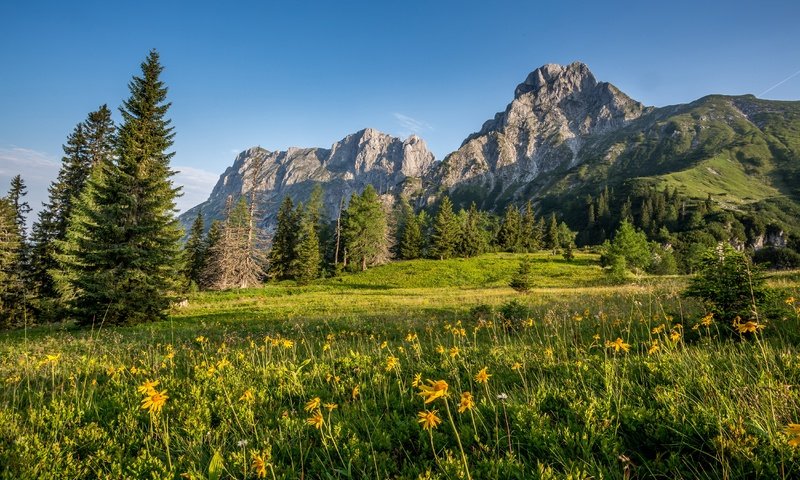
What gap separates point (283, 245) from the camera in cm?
5681

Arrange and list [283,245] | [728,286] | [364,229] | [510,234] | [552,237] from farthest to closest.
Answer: [552,237] < [510,234] < [283,245] < [364,229] < [728,286]

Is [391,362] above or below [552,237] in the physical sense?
below

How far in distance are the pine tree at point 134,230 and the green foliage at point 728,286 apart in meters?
20.9

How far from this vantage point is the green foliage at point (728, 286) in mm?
5926

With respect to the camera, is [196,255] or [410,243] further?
[410,243]

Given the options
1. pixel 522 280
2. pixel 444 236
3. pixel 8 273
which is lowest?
pixel 522 280

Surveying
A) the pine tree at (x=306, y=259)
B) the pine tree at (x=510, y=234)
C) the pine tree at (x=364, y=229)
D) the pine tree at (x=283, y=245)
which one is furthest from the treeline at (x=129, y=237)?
the pine tree at (x=510, y=234)

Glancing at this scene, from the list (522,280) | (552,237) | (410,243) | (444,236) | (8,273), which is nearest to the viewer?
(522,280)

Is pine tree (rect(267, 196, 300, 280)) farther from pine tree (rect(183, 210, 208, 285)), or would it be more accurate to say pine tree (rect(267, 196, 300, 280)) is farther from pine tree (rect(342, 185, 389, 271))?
pine tree (rect(183, 210, 208, 285))

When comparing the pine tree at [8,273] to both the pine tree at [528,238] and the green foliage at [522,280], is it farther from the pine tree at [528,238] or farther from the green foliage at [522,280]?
the pine tree at [528,238]

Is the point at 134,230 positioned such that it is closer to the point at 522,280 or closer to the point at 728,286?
the point at 728,286

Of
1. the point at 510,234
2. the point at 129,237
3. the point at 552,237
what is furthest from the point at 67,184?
the point at 552,237

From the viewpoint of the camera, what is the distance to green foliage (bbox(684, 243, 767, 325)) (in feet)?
19.4

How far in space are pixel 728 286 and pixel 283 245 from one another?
56.6 metres
